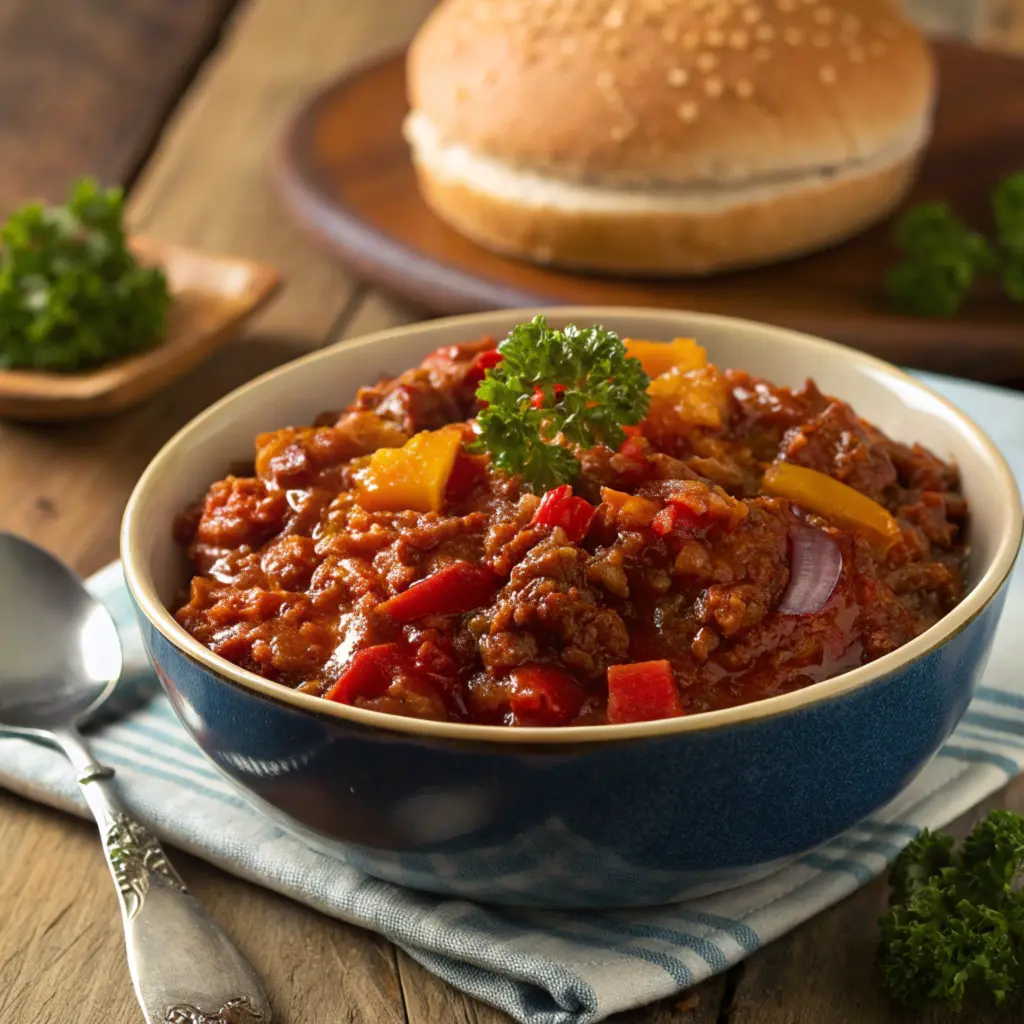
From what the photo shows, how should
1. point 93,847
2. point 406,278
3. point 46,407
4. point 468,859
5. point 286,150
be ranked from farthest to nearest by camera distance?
point 286,150, point 406,278, point 46,407, point 93,847, point 468,859

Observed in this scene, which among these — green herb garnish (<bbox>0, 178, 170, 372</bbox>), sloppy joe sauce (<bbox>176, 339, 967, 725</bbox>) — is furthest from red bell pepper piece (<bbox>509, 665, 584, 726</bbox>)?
green herb garnish (<bbox>0, 178, 170, 372</bbox>)

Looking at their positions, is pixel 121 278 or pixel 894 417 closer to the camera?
pixel 894 417

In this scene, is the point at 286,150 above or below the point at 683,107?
below

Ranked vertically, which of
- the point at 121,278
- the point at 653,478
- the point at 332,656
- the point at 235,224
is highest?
the point at 653,478

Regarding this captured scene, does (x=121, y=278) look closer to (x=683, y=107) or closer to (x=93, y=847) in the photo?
(x=683, y=107)

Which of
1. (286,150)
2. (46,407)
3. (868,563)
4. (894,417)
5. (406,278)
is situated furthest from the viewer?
(286,150)

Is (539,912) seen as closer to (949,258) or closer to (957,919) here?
(957,919)

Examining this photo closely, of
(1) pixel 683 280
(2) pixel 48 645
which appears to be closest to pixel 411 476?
(2) pixel 48 645

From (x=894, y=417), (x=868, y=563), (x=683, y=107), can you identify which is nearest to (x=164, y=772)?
(x=868, y=563)
